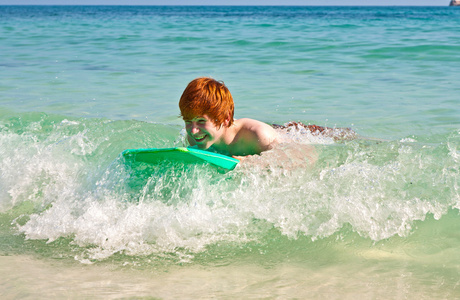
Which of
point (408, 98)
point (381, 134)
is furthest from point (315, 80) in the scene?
point (381, 134)

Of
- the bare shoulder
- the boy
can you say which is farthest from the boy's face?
the bare shoulder

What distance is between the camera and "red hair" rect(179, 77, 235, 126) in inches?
137

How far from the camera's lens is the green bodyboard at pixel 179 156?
3.38m

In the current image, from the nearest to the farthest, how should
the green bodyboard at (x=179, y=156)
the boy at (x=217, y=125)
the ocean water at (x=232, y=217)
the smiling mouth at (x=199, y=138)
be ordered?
the ocean water at (x=232, y=217) → the green bodyboard at (x=179, y=156) → the boy at (x=217, y=125) → the smiling mouth at (x=199, y=138)

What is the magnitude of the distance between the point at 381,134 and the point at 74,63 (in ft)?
25.9

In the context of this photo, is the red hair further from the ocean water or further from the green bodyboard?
the ocean water

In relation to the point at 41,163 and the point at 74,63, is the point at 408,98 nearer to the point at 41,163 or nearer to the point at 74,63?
the point at 41,163

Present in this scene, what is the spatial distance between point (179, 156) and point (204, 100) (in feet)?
1.37

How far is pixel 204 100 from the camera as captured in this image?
3473 mm

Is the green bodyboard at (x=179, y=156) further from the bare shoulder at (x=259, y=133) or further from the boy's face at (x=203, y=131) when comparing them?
the bare shoulder at (x=259, y=133)

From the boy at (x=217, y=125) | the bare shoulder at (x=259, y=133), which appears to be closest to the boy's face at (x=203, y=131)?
the boy at (x=217, y=125)

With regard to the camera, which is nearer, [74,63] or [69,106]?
[69,106]

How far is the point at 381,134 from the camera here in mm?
5844

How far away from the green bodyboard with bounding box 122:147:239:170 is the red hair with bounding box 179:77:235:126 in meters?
0.27
